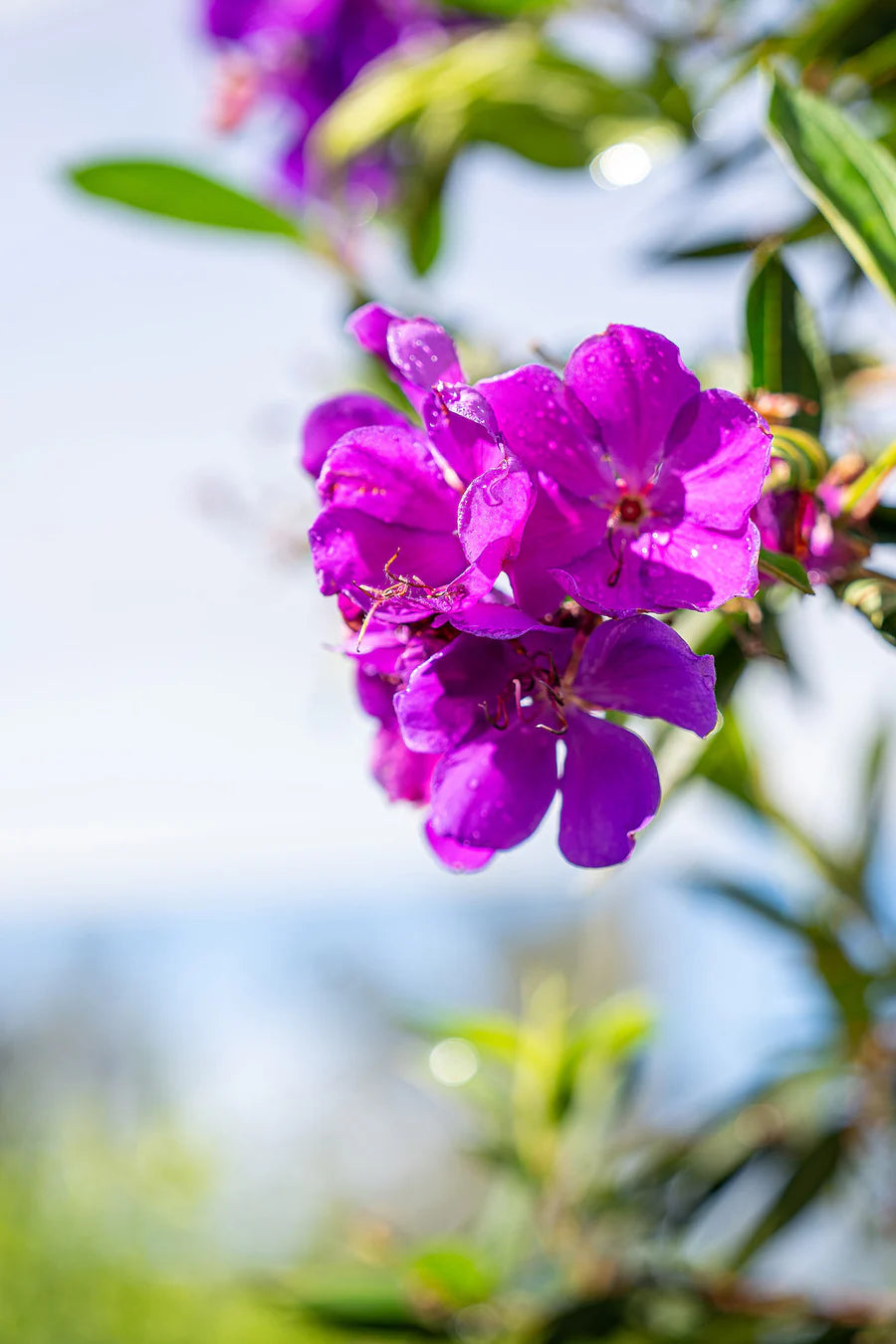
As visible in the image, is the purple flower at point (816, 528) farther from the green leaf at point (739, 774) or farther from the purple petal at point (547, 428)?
the green leaf at point (739, 774)

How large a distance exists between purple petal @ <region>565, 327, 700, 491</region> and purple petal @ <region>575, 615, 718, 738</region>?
0.25ft

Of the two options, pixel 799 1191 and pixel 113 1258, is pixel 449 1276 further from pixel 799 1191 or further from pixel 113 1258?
pixel 113 1258

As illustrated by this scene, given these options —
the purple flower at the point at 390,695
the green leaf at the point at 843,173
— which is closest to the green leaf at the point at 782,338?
the green leaf at the point at 843,173

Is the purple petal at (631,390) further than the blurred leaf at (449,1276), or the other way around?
the blurred leaf at (449,1276)

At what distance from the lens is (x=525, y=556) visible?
1.58ft

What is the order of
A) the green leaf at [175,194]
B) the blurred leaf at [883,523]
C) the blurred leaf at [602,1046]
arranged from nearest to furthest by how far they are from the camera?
the blurred leaf at [883,523] → the green leaf at [175,194] → the blurred leaf at [602,1046]

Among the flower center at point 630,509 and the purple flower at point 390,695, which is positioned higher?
the flower center at point 630,509

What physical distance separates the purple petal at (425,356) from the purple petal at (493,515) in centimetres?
8

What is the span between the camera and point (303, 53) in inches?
54.5

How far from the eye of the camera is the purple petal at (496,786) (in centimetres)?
50

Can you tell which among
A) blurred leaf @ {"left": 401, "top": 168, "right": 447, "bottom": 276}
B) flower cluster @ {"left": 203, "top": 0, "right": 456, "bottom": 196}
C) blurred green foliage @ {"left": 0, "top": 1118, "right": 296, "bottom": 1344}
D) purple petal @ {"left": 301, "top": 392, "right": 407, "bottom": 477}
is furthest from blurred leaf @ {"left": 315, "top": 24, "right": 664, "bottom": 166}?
blurred green foliage @ {"left": 0, "top": 1118, "right": 296, "bottom": 1344}

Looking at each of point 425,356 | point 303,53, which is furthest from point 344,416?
point 303,53

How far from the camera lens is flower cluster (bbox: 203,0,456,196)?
4.40ft

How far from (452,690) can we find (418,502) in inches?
3.2
